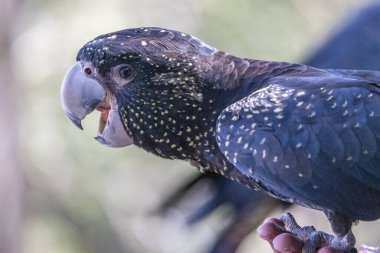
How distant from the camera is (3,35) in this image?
245 inches

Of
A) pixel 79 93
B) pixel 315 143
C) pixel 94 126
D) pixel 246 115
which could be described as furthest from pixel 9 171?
pixel 315 143

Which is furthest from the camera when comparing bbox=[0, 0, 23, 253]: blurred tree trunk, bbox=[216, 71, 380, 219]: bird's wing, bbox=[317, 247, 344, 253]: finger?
bbox=[0, 0, 23, 253]: blurred tree trunk

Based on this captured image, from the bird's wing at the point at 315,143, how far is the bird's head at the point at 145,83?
32cm

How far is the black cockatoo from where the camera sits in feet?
10.1

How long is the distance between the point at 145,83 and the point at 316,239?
1.04m

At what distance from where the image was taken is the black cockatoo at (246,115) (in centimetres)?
307

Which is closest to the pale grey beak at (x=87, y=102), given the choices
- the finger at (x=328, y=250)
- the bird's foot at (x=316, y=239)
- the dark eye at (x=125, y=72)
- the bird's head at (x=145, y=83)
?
the bird's head at (x=145, y=83)

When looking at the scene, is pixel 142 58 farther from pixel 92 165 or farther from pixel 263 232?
pixel 92 165

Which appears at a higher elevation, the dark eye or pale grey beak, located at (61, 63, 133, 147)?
the dark eye

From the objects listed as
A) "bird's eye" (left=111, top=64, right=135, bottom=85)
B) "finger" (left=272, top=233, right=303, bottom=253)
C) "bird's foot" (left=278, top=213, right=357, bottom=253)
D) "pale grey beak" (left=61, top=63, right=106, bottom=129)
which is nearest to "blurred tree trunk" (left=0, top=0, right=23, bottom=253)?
"pale grey beak" (left=61, top=63, right=106, bottom=129)

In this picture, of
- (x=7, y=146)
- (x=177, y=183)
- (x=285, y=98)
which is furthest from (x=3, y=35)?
(x=285, y=98)

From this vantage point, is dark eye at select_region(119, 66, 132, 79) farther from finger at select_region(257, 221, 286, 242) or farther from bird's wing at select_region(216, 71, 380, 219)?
finger at select_region(257, 221, 286, 242)

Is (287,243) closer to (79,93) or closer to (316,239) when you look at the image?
(316,239)

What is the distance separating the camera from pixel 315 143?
121 inches
